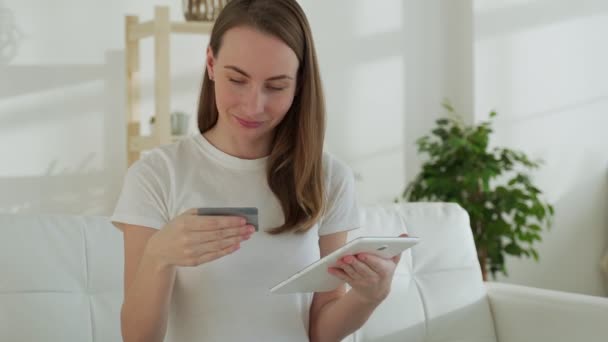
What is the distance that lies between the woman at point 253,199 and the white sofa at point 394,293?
579mm

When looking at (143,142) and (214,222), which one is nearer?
(214,222)

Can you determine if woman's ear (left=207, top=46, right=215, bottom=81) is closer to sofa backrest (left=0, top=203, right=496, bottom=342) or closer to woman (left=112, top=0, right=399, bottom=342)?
woman (left=112, top=0, right=399, bottom=342)

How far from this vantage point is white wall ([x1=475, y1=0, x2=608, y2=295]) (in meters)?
4.82

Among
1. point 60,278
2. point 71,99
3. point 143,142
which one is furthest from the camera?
point 71,99

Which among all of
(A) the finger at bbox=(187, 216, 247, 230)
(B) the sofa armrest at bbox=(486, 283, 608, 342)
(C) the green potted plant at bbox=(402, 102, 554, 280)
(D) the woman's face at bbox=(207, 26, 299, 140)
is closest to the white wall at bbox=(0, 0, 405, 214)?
(C) the green potted plant at bbox=(402, 102, 554, 280)

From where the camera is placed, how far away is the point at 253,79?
5.02 ft

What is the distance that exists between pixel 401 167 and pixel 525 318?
2225 mm

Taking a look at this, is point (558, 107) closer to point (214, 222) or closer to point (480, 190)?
point (480, 190)

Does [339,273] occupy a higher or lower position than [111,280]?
higher

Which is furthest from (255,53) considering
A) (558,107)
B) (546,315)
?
(558,107)

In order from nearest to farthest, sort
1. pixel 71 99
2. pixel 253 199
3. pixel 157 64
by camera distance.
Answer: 1. pixel 253 199
2. pixel 157 64
3. pixel 71 99

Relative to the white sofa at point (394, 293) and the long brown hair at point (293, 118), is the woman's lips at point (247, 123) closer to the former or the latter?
the long brown hair at point (293, 118)

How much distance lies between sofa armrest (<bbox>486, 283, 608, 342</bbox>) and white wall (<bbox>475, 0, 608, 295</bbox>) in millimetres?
2256

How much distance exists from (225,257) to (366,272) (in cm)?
28
